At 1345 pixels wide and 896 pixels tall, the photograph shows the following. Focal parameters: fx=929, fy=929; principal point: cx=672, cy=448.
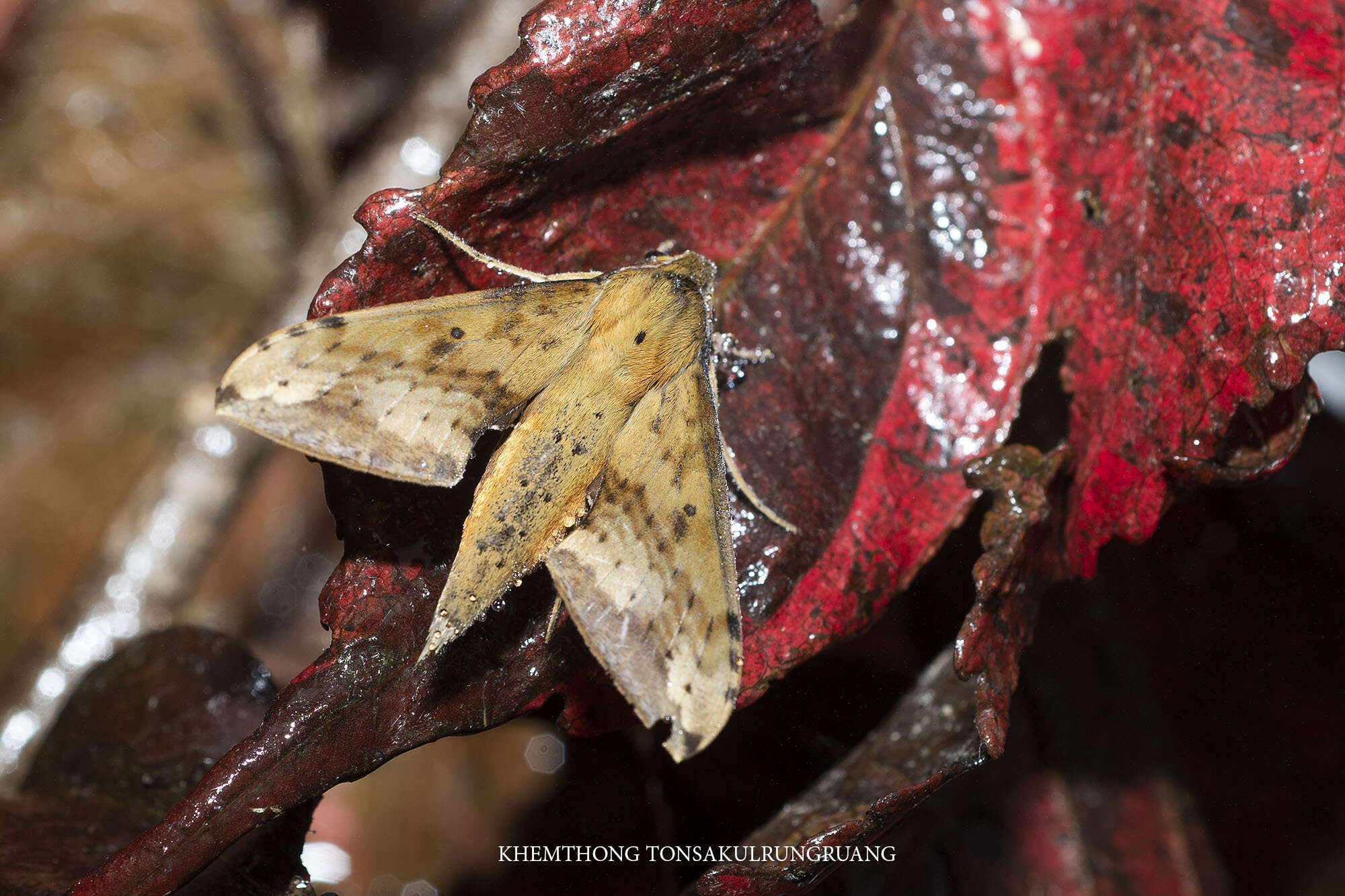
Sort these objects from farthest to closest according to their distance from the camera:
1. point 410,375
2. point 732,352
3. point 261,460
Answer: point 261,460 → point 732,352 → point 410,375

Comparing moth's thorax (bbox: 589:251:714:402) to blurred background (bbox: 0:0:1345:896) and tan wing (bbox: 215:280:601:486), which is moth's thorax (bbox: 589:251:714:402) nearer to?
tan wing (bbox: 215:280:601:486)

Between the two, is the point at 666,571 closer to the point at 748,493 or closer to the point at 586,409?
the point at 748,493

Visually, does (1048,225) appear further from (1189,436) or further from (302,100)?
(302,100)

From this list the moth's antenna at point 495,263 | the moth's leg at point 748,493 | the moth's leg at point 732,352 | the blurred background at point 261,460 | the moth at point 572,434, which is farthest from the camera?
the blurred background at point 261,460

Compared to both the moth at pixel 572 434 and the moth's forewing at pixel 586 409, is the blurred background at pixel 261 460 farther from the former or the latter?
the moth's forewing at pixel 586 409

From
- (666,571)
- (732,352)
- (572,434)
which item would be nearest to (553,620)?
(666,571)

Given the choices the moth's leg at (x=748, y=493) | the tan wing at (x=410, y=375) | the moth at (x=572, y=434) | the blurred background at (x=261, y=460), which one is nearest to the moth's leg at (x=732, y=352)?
the moth at (x=572, y=434)
